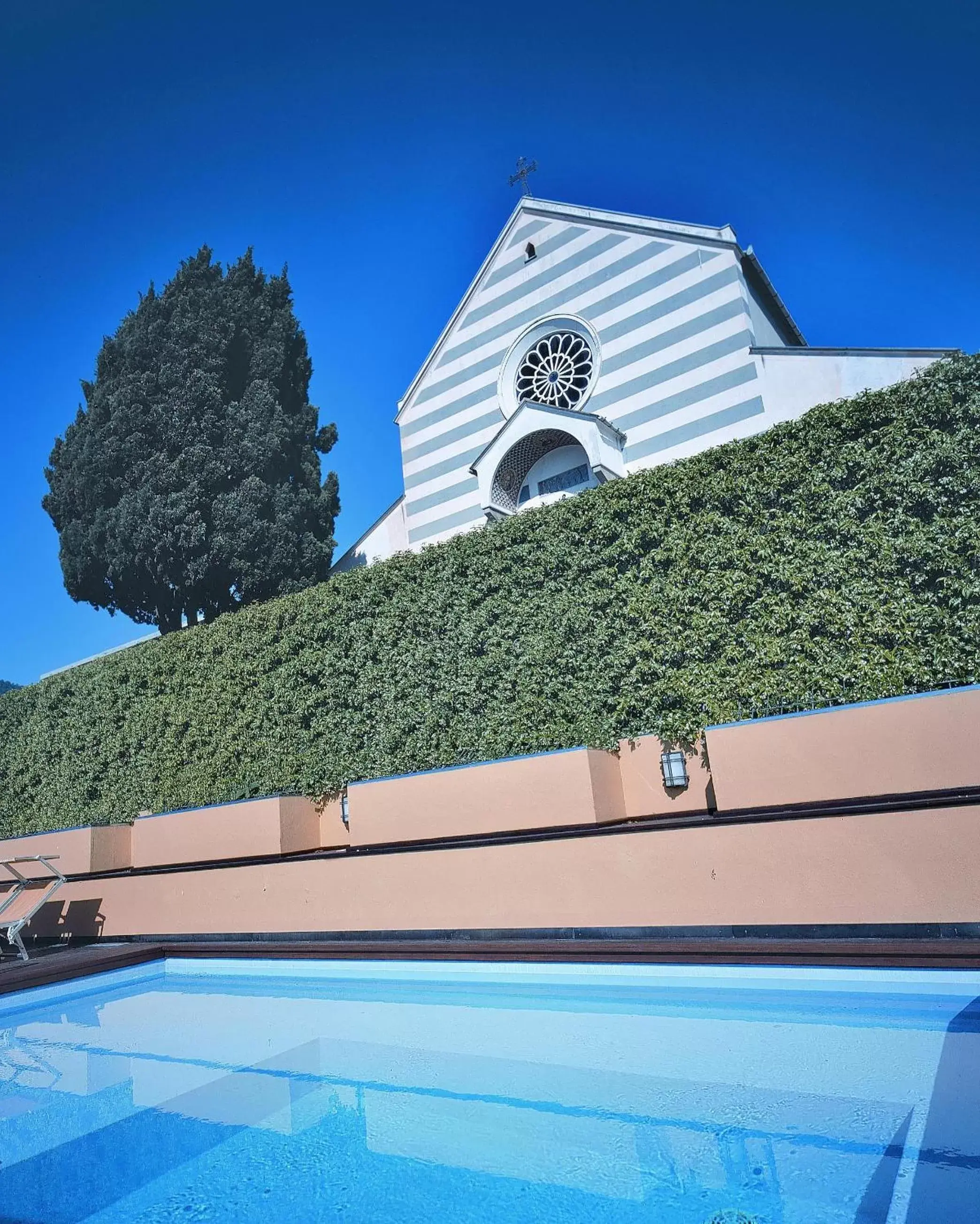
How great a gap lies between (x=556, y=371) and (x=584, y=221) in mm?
3624

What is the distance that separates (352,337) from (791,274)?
12.0 m

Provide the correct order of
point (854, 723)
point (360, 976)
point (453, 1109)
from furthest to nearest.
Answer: point (360, 976) → point (854, 723) → point (453, 1109)

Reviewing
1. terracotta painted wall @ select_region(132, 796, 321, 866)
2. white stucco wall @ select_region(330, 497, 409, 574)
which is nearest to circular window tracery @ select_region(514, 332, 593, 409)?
white stucco wall @ select_region(330, 497, 409, 574)

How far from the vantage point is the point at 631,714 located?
850cm

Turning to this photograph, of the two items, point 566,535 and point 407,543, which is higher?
point 407,543

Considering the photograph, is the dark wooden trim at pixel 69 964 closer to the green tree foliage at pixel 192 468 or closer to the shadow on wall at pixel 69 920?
the shadow on wall at pixel 69 920

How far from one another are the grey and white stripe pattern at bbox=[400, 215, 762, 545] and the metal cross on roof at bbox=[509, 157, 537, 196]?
1591 millimetres

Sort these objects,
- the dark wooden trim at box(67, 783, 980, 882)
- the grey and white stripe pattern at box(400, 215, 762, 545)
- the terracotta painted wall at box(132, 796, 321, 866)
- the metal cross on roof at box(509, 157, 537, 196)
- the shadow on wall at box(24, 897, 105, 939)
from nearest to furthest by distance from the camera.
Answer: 1. the dark wooden trim at box(67, 783, 980, 882)
2. the terracotta painted wall at box(132, 796, 321, 866)
3. the shadow on wall at box(24, 897, 105, 939)
4. the grey and white stripe pattern at box(400, 215, 762, 545)
5. the metal cross on roof at box(509, 157, 537, 196)

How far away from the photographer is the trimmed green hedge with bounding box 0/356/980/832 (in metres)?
7.28

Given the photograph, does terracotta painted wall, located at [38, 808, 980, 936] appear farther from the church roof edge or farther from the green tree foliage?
the church roof edge

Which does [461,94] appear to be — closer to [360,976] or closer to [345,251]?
[345,251]

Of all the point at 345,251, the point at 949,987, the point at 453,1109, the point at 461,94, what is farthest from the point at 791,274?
the point at 453,1109

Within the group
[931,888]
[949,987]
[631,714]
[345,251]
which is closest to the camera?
[949,987]

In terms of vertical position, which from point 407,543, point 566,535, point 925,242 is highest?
point 925,242
